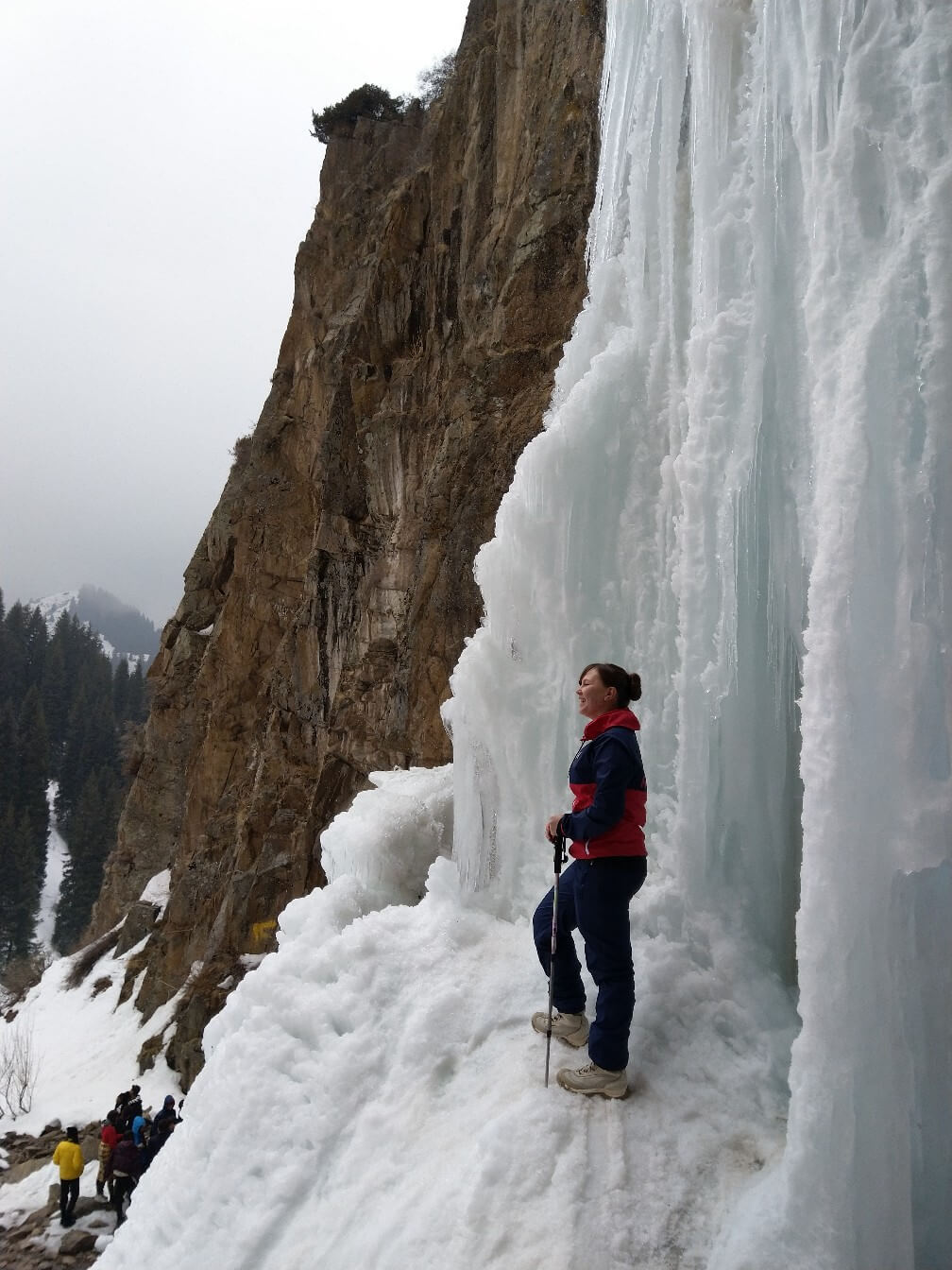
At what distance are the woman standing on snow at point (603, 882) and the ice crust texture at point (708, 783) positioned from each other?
153mm

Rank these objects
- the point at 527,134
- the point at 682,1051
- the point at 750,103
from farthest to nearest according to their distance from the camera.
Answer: the point at 527,134 < the point at 750,103 < the point at 682,1051

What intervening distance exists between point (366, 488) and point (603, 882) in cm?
1126

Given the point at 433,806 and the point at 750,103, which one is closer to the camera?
the point at 750,103

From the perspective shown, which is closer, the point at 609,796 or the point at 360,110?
the point at 609,796

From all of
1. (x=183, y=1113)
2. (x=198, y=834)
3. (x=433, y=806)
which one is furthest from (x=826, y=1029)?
(x=198, y=834)

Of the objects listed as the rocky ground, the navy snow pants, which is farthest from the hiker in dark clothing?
the navy snow pants

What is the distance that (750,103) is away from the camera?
3.29m

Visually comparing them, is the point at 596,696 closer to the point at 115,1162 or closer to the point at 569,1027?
the point at 569,1027

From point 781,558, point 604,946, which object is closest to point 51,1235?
point 604,946

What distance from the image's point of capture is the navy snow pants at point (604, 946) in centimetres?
235

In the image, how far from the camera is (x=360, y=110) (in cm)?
1752

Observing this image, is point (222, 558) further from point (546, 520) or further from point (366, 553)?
point (546, 520)

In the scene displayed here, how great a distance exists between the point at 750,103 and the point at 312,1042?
4.26 m

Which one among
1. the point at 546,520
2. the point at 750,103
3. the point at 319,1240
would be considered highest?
the point at 750,103
